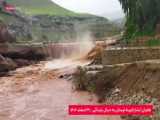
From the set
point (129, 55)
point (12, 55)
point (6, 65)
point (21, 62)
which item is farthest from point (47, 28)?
point (129, 55)

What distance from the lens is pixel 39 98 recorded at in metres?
21.7

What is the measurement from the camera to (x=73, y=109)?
8.74 metres

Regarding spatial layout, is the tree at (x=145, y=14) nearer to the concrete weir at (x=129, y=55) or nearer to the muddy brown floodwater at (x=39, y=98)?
the muddy brown floodwater at (x=39, y=98)

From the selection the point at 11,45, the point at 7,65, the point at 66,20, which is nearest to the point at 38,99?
the point at 7,65

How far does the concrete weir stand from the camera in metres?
19.5

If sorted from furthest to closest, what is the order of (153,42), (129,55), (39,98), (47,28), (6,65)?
(47,28)
(6,65)
(153,42)
(39,98)
(129,55)

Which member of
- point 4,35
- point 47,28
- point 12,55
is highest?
point 47,28

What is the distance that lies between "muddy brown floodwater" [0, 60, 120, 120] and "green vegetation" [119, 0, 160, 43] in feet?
22.5

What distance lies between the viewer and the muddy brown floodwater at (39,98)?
17125 millimetres

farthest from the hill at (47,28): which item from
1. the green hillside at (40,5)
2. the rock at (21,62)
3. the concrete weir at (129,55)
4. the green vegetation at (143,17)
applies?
the concrete weir at (129,55)

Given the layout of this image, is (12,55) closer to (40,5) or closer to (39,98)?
(39,98)

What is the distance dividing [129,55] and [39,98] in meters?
5.50

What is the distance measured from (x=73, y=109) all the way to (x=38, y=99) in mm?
12836

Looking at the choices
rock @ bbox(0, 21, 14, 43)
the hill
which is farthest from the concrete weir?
the hill
